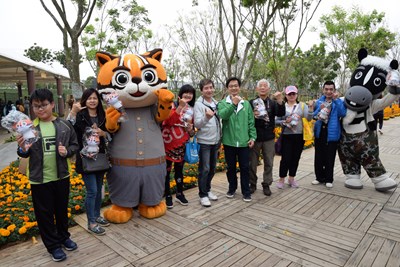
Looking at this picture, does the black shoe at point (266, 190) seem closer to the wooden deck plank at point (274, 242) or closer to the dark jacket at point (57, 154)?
the wooden deck plank at point (274, 242)

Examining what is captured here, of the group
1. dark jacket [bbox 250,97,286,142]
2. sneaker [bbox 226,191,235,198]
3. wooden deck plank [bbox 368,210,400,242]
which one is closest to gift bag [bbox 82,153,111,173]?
sneaker [bbox 226,191,235,198]

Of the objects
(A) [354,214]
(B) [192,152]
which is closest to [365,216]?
(A) [354,214]

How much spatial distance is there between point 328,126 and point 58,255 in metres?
4.34

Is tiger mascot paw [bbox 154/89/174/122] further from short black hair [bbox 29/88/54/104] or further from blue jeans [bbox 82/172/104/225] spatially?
short black hair [bbox 29/88/54/104]

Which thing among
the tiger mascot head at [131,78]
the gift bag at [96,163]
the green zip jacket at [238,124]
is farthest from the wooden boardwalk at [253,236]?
the tiger mascot head at [131,78]

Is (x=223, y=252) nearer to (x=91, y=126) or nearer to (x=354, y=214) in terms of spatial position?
(x=91, y=126)

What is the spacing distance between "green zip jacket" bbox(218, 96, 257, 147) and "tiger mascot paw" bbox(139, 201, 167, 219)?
1.32m

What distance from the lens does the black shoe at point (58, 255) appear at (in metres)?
2.93

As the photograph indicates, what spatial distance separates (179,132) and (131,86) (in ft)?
3.29

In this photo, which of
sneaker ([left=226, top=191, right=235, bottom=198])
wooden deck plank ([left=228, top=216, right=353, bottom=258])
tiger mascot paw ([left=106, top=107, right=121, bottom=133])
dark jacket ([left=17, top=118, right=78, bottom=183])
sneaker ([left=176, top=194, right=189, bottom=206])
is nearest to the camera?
dark jacket ([left=17, top=118, right=78, bottom=183])

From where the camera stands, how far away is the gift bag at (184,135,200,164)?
4.21 meters

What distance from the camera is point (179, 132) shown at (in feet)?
13.6

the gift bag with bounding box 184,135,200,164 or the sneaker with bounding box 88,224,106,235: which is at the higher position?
the gift bag with bounding box 184,135,200,164

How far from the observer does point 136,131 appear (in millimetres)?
3736
